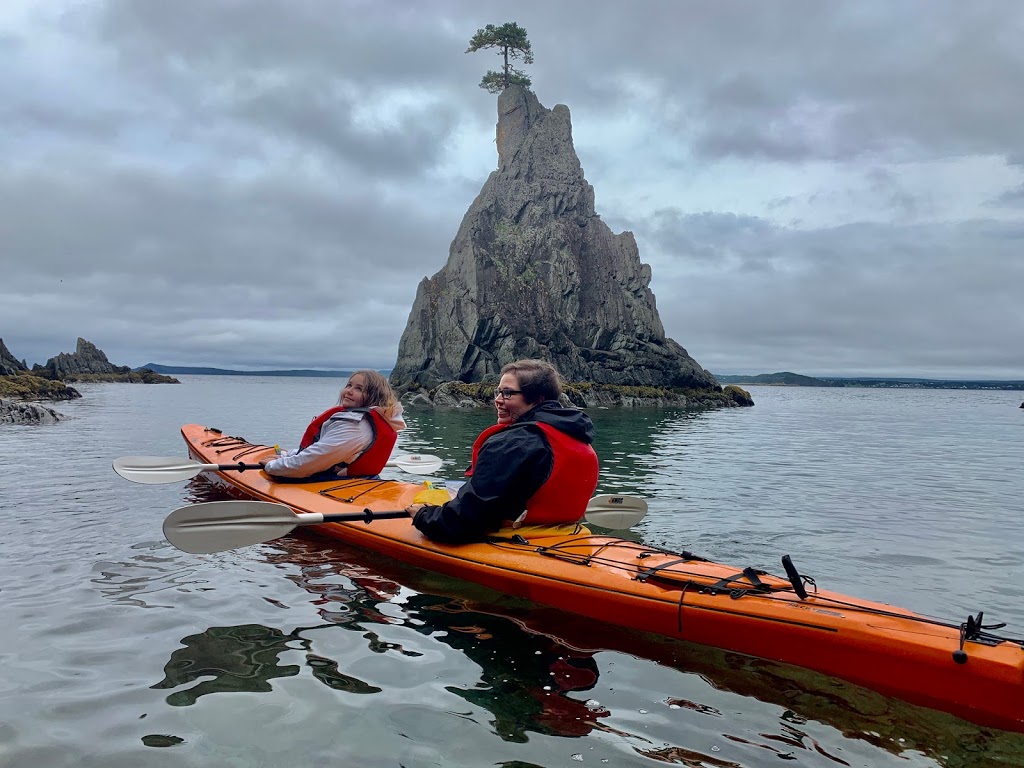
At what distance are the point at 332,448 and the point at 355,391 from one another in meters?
0.74

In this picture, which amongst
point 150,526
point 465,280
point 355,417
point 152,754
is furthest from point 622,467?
point 465,280

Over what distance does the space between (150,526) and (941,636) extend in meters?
8.29

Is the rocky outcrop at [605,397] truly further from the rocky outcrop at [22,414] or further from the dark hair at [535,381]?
the dark hair at [535,381]

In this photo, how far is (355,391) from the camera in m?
7.57

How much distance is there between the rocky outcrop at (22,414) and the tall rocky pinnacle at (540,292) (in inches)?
1296

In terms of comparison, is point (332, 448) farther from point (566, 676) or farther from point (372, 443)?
point (566, 676)

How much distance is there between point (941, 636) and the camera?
12.0ft

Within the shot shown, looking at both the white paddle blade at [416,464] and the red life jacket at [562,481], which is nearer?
the red life jacket at [562,481]

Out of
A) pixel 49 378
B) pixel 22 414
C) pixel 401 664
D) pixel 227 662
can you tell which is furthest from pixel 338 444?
pixel 49 378

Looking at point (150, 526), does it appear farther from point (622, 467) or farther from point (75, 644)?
point (622, 467)

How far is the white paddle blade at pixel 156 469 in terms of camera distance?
8.62m

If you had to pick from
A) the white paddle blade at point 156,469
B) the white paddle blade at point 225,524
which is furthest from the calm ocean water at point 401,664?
the white paddle blade at point 156,469

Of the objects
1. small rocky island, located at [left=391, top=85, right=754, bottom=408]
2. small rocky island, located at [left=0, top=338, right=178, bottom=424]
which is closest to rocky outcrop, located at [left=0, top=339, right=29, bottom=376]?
small rocky island, located at [left=0, top=338, right=178, bottom=424]

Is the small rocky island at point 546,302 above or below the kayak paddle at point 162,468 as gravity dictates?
above
